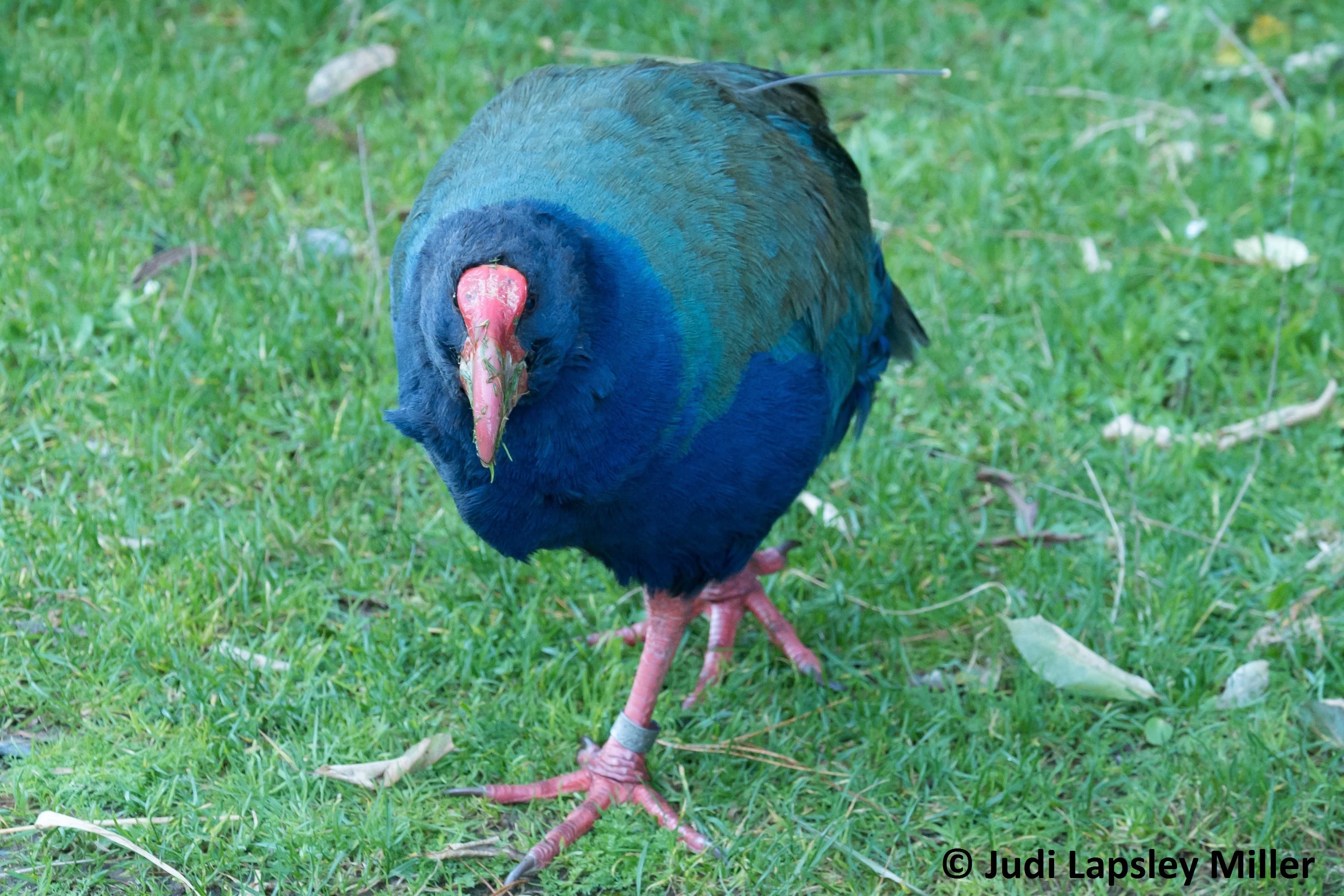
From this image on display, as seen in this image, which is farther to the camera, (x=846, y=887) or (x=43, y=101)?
(x=43, y=101)

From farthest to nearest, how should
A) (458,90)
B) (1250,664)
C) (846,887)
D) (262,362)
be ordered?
(458,90), (262,362), (1250,664), (846,887)

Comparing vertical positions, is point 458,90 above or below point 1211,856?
above

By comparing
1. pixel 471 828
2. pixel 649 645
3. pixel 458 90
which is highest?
pixel 458 90

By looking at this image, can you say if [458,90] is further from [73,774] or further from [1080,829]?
[1080,829]

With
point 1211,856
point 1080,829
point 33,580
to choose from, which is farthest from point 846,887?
point 33,580

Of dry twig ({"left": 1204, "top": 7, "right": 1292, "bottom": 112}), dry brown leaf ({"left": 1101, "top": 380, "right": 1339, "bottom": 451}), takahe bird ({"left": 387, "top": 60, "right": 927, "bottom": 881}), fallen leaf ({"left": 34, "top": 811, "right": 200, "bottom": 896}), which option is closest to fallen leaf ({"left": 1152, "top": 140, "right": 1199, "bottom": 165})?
dry twig ({"left": 1204, "top": 7, "right": 1292, "bottom": 112})

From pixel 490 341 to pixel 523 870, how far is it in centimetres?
101

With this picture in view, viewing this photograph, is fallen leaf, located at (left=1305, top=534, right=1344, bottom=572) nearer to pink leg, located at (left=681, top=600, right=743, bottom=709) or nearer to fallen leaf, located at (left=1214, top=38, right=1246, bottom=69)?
pink leg, located at (left=681, top=600, right=743, bottom=709)

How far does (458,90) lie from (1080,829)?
2828mm

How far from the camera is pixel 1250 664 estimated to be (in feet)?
9.34

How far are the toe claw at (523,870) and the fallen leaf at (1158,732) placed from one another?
1.21 metres

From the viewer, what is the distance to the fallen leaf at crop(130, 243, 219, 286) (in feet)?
11.9

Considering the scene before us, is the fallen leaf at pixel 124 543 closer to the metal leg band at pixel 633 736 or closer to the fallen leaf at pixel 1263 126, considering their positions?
the metal leg band at pixel 633 736

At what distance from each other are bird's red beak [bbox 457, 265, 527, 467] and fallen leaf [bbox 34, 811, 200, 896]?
3.12 feet
